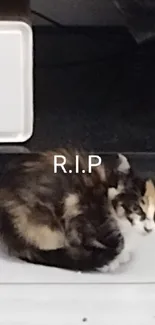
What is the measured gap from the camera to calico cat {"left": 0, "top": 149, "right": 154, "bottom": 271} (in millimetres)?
898

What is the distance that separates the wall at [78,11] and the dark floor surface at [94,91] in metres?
0.01

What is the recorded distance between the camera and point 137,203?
901mm

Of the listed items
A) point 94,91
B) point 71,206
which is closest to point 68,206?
point 71,206

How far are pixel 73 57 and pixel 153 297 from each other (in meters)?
0.31

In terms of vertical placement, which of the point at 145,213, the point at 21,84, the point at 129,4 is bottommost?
the point at 145,213

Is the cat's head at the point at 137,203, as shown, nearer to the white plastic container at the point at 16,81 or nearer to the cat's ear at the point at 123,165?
the cat's ear at the point at 123,165

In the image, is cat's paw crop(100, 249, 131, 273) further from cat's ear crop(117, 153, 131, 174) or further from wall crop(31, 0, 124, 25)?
wall crop(31, 0, 124, 25)

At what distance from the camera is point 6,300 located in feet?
3.01

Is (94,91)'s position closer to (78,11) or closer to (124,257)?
(78,11)

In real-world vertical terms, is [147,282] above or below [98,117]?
below

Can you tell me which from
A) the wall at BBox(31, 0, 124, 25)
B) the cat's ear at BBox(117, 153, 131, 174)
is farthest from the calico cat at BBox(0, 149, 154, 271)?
the wall at BBox(31, 0, 124, 25)

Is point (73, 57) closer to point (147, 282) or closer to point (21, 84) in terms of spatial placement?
point (21, 84)

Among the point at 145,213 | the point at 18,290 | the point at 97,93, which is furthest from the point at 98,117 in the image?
the point at 18,290

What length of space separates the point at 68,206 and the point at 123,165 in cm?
8
